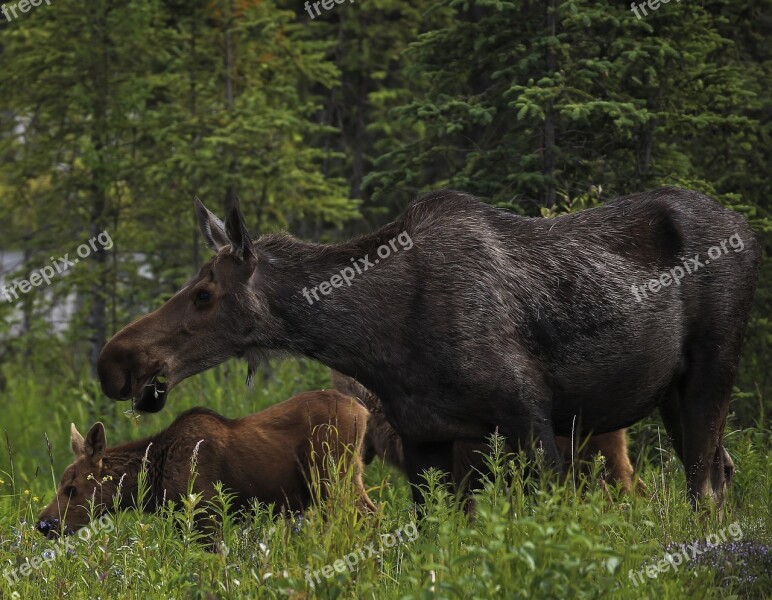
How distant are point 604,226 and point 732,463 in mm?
1783

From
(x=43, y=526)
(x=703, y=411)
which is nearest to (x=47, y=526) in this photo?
(x=43, y=526)

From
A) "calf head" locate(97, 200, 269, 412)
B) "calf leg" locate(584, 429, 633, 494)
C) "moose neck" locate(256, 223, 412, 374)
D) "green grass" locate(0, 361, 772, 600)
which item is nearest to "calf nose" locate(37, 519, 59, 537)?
"green grass" locate(0, 361, 772, 600)

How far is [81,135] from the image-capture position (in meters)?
14.0

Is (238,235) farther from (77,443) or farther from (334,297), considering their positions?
(77,443)

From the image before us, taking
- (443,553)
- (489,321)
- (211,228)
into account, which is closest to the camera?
(443,553)

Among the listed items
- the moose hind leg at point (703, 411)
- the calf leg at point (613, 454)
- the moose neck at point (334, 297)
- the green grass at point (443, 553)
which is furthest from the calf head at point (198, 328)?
the moose hind leg at point (703, 411)

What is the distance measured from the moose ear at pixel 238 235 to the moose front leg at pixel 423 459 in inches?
55.8

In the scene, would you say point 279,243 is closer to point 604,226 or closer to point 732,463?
point 604,226

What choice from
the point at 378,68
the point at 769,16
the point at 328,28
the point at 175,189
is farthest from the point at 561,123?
the point at 378,68

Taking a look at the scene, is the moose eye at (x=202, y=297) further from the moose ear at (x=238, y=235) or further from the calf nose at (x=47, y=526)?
the calf nose at (x=47, y=526)

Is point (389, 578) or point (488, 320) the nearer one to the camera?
point (389, 578)

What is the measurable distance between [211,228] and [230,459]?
1.70m

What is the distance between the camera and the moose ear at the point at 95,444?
7.83m

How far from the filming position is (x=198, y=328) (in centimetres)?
671
